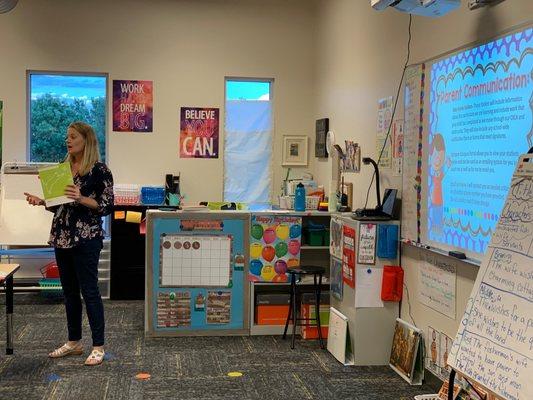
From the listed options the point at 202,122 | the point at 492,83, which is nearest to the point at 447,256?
the point at 492,83

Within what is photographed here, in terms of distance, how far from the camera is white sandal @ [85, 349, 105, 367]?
4066 mm

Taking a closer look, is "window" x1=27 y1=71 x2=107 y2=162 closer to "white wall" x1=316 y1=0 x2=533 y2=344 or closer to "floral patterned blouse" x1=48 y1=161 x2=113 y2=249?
"white wall" x1=316 y1=0 x2=533 y2=344

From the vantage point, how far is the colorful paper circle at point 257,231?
4.89 metres

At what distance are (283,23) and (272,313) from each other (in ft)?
11.0

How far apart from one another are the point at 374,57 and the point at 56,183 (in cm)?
251

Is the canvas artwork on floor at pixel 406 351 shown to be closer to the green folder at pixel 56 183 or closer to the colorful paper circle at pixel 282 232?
the colorful paper circle at pixel 282 232

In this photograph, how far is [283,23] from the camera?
22.3 feet

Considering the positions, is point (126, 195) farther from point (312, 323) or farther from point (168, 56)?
point (312, 323)

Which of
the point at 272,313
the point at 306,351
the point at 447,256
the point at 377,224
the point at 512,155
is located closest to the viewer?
the point at 512,155

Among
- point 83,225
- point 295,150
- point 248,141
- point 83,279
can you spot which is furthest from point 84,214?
point 295,150

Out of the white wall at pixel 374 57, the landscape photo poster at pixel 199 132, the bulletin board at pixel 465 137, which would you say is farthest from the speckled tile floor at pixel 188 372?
the landscape photo poster at pixel 199 132

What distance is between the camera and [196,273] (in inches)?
189

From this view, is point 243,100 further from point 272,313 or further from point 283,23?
point 272,313

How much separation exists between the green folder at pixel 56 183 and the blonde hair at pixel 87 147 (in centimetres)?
14
